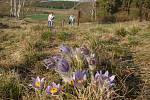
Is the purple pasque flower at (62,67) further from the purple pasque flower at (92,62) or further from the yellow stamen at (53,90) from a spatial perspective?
the purple pasque flower at (92,62)

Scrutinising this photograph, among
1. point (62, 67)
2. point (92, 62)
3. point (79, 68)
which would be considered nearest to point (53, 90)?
point (62, 67)

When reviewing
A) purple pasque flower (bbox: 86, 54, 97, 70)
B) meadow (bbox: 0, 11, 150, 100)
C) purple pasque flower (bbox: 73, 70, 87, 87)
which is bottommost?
meadow (bbox: 0, 11, 150, 100)

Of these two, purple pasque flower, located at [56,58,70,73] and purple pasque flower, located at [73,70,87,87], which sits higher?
purple pasque flower, located at [56,58,70,73]

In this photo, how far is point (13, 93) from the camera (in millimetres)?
3428

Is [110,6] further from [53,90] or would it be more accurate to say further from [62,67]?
[53,90]

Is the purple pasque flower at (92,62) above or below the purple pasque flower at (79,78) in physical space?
above

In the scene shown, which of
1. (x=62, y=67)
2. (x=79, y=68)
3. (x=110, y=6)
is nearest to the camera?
(x=62, y=67)

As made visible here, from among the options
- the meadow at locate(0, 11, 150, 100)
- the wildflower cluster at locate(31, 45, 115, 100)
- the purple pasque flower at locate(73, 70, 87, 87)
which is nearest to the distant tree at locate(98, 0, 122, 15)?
the meadow at locate(0, 11, 150, 100)

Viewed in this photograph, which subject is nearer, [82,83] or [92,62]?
[82,83]

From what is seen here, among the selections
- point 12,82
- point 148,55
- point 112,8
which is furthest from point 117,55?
point 112,8

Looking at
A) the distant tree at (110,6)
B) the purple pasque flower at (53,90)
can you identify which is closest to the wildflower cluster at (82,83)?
the purple pasque flower at (53,90)

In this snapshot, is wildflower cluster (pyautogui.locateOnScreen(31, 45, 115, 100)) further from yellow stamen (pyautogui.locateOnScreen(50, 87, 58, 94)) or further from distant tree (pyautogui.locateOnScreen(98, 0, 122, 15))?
A: distant tree (pyautogui.locateOnScreen(98, 0, 122, 15))

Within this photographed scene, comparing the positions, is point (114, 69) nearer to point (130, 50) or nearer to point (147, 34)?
point (130, 50)

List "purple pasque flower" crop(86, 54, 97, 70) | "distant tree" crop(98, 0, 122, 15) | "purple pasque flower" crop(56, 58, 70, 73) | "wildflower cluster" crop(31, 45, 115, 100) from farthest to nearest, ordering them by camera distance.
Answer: "distant tree" crop(98, 0, 122, 15), "purple pasque flower" crop(86, 54, 97, 70), "purple pasque flower" crop(56, 58, 70, 73), "wildflower cluster" crop(31, 45, 115, 100)
